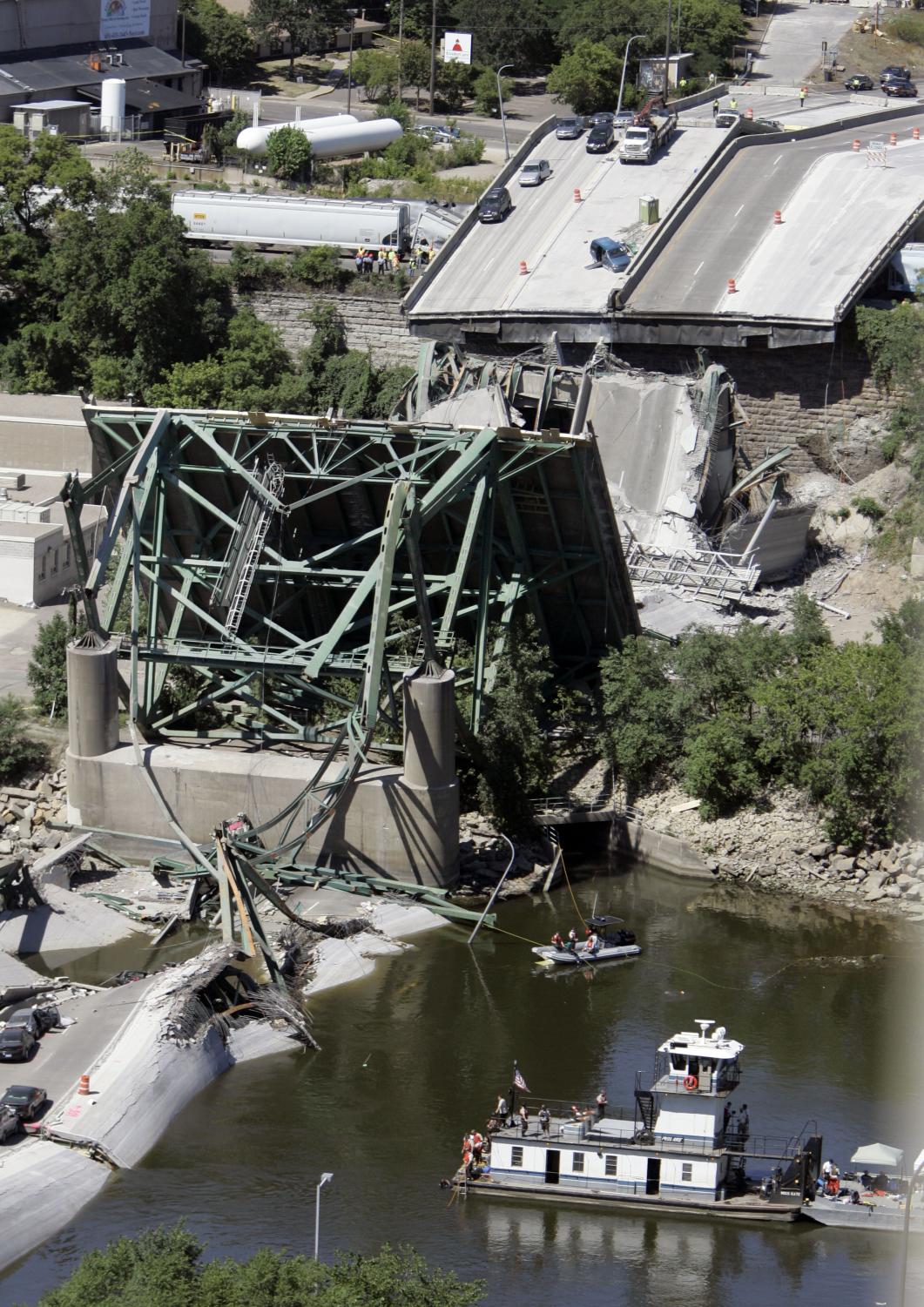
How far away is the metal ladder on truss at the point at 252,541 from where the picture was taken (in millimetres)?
58906

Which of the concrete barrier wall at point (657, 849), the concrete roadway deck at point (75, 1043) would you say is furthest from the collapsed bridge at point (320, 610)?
the concrete roadway deck at point (75, 1043)

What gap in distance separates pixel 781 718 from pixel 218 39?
254ft

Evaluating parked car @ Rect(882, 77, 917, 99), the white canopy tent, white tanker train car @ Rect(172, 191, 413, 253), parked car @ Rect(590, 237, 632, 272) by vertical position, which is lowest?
the white canopy tent

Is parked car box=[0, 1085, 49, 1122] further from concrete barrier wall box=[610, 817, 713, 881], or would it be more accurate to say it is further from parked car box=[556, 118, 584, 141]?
parked car box=[556, 118, 584, 141]

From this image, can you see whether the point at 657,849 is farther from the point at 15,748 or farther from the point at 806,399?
the point at 806,399

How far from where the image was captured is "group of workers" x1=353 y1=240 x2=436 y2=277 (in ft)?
298

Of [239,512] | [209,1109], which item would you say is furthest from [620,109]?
[209,1109]

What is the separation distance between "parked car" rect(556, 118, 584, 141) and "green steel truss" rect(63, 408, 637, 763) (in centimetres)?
4032

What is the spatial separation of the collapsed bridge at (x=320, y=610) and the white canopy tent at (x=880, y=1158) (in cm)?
1547

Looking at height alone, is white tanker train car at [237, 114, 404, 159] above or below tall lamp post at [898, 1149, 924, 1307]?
above

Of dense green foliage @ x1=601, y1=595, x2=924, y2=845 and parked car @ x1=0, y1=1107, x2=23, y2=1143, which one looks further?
dense green foliage @ x1=601, y1=595, x2=924, y2=845

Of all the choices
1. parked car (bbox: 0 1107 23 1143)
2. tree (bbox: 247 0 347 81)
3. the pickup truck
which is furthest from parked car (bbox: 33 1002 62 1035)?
tree (bbox: 247 0 347 81)

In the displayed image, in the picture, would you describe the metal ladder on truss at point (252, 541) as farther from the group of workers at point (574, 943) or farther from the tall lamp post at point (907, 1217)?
the tall lamp post at point (907, 1217)

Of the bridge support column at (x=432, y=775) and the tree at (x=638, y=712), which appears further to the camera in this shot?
the tree at (x=638, y=712)
